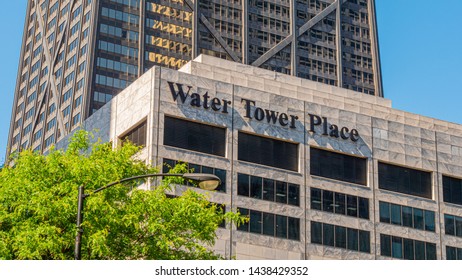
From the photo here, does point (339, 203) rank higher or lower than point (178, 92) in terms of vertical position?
lower

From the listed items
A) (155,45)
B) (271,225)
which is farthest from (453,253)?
(155,45)

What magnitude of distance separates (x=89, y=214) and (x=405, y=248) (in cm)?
4596

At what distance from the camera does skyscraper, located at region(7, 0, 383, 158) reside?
165 m

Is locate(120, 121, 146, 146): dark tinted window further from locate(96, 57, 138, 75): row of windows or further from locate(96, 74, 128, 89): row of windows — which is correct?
locate(96, 57, 138, 75): row of windows

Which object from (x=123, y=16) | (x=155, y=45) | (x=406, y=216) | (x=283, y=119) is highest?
(x=123, y=16)

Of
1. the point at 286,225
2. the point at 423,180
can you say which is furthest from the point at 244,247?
the point at 423,180

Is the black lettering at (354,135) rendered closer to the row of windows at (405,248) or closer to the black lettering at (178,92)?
the row of windows at (405,248)

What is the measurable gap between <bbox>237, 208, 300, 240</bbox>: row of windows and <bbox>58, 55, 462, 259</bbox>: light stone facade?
0.42 metres

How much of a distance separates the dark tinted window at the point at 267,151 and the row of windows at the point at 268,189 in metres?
1.51

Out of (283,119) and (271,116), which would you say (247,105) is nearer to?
(271,116)

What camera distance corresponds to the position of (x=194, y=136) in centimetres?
7500

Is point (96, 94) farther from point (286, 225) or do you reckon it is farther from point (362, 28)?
point (286, 225)
